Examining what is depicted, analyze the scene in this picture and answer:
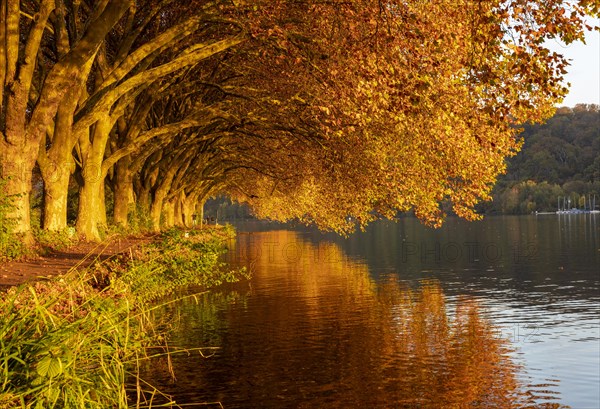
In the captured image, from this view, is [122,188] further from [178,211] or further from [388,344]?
[178,211]

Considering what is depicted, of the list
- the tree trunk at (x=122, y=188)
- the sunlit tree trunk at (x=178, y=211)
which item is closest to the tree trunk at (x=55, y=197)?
the tree trunk at (x=122, y=188)

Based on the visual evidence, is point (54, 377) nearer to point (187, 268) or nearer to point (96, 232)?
point (187, 268)

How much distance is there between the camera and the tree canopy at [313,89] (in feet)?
54.8

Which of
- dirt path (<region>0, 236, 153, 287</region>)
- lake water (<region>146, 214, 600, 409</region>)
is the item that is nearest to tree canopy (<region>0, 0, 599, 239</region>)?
dirt path (<region>0, 236, 153, 287</region>)

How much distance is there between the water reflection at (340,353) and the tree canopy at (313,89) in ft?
15.8

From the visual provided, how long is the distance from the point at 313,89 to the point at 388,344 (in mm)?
9759

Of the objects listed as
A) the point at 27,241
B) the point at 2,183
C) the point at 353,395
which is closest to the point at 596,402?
the point at 353,395

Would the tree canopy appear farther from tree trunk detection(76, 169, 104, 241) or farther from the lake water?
the lake water

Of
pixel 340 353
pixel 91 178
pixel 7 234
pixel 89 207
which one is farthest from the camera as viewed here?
pixel 89 207

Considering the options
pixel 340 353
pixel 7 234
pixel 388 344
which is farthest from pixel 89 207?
pixel 340 353

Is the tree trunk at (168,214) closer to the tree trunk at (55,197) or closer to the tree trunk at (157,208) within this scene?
the tree trunk at (157,208)

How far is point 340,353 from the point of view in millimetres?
18656

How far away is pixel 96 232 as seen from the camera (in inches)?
1336

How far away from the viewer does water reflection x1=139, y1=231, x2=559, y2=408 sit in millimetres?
14453
